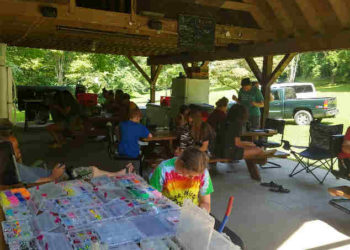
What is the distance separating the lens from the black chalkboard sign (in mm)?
5590

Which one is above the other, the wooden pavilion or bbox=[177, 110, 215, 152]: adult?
the wooden pavilion

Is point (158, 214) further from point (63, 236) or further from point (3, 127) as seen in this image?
point (3, 127)

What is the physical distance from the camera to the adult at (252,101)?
6.98m

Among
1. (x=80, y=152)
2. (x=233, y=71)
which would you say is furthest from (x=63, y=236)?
(x=233, y=71)

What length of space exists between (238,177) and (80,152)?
3.63m

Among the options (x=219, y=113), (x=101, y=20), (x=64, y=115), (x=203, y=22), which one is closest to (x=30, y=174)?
(x=101, y=20)

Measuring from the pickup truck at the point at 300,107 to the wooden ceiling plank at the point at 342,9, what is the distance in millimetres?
8252

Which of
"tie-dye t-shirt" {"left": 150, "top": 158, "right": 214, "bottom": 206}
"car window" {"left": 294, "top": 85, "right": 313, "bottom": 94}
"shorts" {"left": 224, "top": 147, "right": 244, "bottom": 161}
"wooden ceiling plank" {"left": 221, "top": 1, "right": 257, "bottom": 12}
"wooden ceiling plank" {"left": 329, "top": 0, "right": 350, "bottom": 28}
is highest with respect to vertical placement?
"wooden ceiling plank" {"left": 221, "top": 1, "right": 257, "bottom": 12}

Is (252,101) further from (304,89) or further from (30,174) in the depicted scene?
(304,89)

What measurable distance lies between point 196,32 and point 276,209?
318 cm

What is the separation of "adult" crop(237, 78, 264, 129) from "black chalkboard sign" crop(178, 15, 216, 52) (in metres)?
1.60

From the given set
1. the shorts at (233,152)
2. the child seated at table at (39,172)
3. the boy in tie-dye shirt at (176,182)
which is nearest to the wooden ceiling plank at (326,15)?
the shorts at (233,152)

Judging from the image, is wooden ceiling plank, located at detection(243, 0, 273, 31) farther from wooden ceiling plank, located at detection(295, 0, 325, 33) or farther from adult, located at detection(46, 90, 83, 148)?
adult, located at detection(46, 90, 83, 148)

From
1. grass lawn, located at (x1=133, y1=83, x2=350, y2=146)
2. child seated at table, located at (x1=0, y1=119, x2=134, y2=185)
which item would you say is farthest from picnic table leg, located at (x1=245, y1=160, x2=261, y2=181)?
grass lawn, located at (x1=133, y1=83, x2=350, y2=146)
